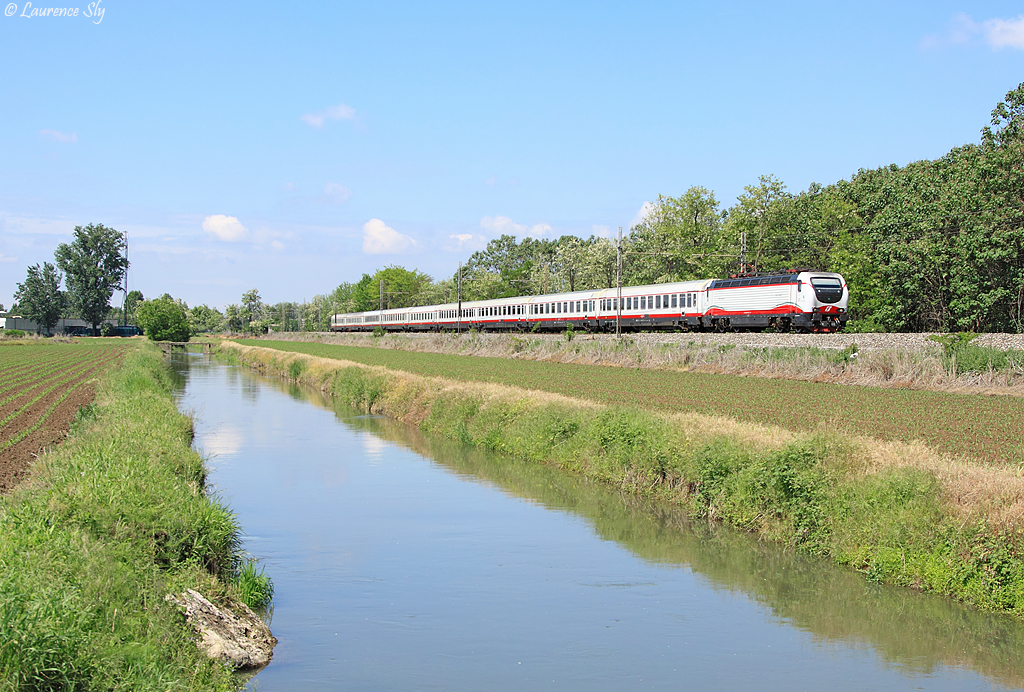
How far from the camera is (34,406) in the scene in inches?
1179

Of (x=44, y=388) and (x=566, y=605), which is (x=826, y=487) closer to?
(x=566, y=605)

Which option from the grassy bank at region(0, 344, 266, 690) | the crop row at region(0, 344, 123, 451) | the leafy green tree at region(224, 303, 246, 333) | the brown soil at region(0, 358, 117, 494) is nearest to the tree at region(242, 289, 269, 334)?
the leafy green tree at region(224, 303, 246, 333)

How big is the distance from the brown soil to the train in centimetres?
2954

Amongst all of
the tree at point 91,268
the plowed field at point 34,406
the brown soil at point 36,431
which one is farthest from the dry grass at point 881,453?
the tree at point 91,268

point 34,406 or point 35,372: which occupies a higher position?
point 35,372

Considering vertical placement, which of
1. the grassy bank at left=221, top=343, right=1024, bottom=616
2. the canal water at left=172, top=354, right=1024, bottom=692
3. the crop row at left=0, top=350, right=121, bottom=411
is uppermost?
the crop row at left=0, top=350, right=121, bottom=411

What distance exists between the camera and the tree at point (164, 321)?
12838 centimetres

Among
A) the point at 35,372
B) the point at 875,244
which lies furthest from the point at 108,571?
the point at 875,244

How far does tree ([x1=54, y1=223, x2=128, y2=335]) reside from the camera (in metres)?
142

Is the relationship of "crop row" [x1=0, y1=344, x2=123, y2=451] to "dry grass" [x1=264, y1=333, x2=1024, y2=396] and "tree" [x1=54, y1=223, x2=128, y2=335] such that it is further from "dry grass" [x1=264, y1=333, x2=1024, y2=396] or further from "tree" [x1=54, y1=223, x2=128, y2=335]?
"tree" [x1=54, y1=223, x2=128, y2=335]

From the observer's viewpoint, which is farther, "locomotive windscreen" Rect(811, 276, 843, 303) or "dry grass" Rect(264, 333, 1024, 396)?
"locomotive windscreen" Rect(811, 276, 843, 303)

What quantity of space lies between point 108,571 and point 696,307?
4643 cm

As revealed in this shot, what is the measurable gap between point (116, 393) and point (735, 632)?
23315 millimetres

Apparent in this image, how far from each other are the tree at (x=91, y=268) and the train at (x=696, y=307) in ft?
283
